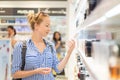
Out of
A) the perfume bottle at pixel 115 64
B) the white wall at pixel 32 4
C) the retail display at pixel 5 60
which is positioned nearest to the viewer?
the perfume bottle at pixel 115 64

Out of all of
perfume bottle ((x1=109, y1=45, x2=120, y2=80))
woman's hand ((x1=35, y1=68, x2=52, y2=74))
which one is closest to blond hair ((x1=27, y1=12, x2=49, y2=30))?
woman's hand ((x1=35, y1=68, x2=52, y2=74))

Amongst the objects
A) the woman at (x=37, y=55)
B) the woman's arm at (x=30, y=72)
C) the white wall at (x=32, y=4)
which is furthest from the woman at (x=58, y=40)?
the woman's arm at (x=30, y=72)

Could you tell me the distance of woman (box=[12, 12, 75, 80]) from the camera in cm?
254

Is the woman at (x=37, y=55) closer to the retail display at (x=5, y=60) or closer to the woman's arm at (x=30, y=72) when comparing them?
the woman's arm at (x=30, y=72)

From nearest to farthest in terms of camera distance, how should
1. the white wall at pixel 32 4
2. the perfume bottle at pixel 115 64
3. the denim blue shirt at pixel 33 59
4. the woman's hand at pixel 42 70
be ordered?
the perfume bottle at pixel 115 64, the woman's hand at pixel 42 70, the denim blue shirt at pixel 33 59, the white wall at pixel 32 4

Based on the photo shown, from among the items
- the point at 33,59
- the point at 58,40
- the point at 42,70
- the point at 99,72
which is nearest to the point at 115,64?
the point at 99,72

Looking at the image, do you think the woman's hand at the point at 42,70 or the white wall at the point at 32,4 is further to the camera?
the white wall at the point at 32,4

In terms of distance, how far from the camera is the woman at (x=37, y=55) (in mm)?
2543

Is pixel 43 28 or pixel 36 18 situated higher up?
pixel 36 18

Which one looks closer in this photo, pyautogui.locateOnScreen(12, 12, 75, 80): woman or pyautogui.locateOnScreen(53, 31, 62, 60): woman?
pyautogui.locateOnScreen(12, 12, 75, 80): woman

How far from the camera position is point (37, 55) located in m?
2.59

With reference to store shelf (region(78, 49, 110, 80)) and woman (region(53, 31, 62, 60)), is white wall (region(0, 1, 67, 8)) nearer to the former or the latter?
woman (region(53, 31, 62, 60))

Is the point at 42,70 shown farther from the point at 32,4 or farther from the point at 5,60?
the point at 32,4

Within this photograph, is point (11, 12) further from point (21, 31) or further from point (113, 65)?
point (113, 65)
